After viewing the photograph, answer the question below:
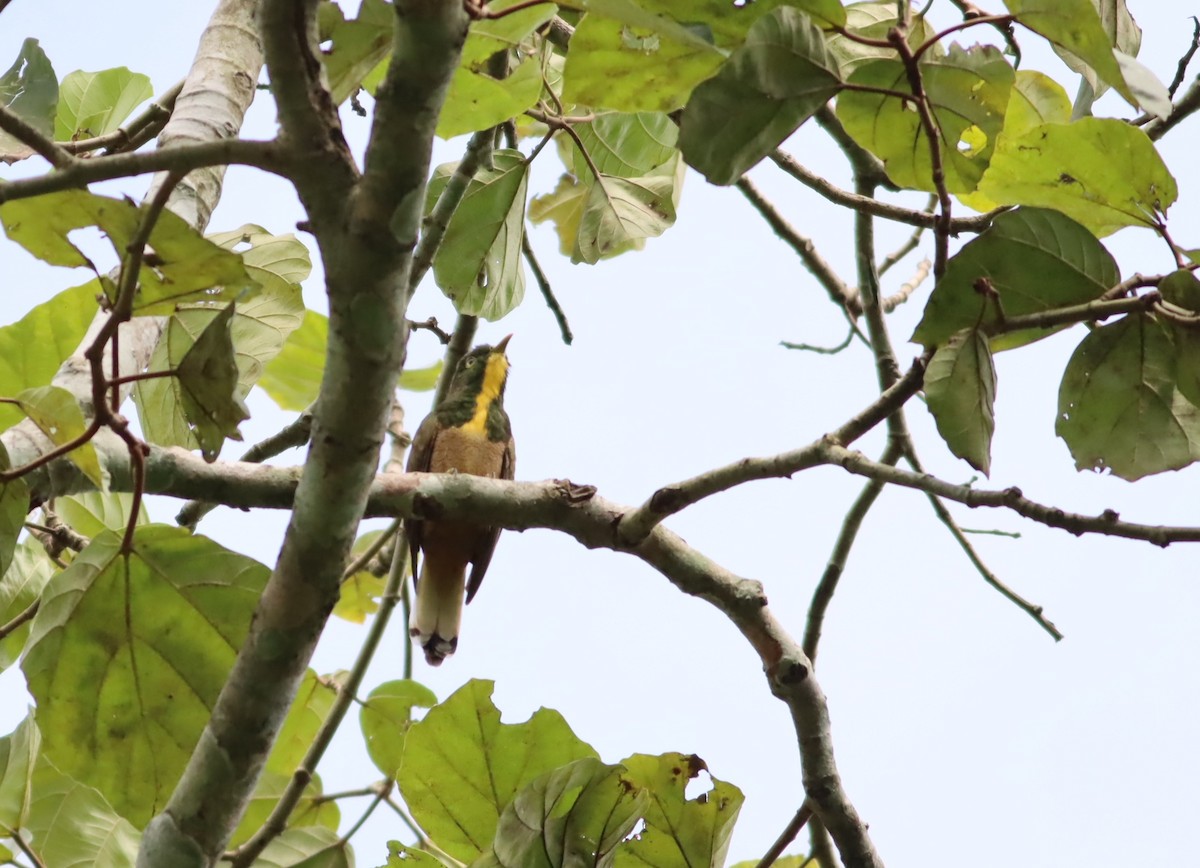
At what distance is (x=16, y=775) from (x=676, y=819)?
1.46 metres

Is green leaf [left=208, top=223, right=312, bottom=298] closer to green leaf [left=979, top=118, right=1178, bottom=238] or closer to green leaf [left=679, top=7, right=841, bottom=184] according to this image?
green leaf [left=679, top=7, right=841, bottom=184]

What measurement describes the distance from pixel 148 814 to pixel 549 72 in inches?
81.9

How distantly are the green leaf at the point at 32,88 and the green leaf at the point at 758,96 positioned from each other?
1176 mm

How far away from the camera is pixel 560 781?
77.1 inches

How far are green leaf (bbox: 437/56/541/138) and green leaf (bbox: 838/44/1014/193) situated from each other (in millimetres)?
561

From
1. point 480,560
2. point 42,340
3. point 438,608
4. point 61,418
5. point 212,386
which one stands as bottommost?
point 61,418

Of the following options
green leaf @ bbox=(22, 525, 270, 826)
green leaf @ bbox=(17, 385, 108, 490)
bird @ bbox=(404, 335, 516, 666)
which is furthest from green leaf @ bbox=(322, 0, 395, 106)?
bird @ bbox=(404, 335, 516, 666)

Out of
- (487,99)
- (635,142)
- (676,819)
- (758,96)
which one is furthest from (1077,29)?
(635,142)

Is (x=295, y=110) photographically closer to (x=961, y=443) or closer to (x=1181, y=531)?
(x=961, y=443)

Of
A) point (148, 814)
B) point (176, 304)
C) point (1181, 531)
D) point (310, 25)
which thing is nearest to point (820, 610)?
point (1181, 531)

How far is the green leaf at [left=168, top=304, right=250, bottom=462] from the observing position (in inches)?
64.4

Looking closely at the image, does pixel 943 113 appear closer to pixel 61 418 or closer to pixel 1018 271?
pixel 1018 271

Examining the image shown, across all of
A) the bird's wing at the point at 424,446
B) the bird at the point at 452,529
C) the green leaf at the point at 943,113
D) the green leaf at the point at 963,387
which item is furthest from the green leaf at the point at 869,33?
the bird's wing at the point at 424,446

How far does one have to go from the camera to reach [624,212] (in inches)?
116
